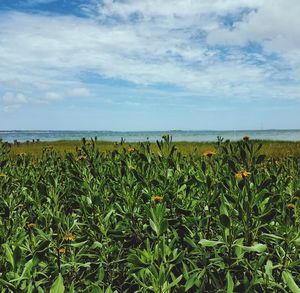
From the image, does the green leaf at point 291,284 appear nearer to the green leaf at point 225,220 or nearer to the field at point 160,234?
the field at point 160,234

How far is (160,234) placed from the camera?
178 cm

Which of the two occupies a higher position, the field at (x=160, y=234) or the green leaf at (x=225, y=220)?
the green leaf at (x=225, y=220)

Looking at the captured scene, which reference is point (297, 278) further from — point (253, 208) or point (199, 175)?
point (199, 175)

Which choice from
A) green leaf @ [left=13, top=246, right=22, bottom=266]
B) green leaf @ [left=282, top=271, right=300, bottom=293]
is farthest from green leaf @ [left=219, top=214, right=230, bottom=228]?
green leaf @ [left=13, top=246, right=22, bottom=266]

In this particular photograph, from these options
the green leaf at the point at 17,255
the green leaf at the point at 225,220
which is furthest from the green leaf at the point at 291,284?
the green leaf at the point at 17,255

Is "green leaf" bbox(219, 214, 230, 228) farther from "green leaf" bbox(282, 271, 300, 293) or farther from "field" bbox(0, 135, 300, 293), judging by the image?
"green leaf" bbox(282, 271, 300, 293)

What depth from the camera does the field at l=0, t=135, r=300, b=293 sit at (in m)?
1.58

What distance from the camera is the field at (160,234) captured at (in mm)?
1579

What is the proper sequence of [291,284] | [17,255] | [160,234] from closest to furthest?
[291,284], [17,255], [160,234]

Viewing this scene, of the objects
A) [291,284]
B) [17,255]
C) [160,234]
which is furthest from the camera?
[160,234]

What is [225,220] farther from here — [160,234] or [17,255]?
[17,255]

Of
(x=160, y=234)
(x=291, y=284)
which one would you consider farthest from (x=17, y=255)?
(x=291, y=284)

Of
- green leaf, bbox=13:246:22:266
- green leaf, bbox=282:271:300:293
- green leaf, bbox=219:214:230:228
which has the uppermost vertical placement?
green leaf, bbox=219:214:230:228

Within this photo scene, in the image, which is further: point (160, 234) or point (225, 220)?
point (160, 234)
